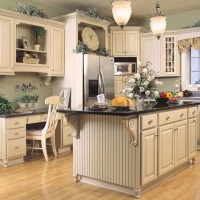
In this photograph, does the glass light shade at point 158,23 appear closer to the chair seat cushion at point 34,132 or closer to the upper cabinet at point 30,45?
the upper cabinet at point 30,45

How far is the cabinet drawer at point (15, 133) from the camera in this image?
4326 millimetres

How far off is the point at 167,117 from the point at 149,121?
1.53ft

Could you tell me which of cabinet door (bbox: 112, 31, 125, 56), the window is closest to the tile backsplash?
cabinet door (bbox: 112, 31, 125, 56)

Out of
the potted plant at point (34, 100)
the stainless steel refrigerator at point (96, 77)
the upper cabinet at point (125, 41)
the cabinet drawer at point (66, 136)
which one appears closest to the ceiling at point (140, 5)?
the upper cabinet at point (125, 41)

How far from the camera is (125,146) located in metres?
3.13

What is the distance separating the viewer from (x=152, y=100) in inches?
150

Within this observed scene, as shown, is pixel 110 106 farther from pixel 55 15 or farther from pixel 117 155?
pixel 55 15

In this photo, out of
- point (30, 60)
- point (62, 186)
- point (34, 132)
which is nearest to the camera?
point (62, 186)

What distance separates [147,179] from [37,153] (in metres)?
2.62

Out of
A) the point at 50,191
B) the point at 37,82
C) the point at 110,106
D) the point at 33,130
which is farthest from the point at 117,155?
the point at 37,82

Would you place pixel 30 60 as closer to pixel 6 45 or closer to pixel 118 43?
pixel 6 45

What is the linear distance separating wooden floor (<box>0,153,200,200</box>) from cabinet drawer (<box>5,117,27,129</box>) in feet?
1.99

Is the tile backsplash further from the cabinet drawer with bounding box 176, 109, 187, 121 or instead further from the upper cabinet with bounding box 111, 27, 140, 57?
the cabinet drawer with bounding box 176, 109, 187, 121

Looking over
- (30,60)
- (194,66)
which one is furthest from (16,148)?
(194,66)
